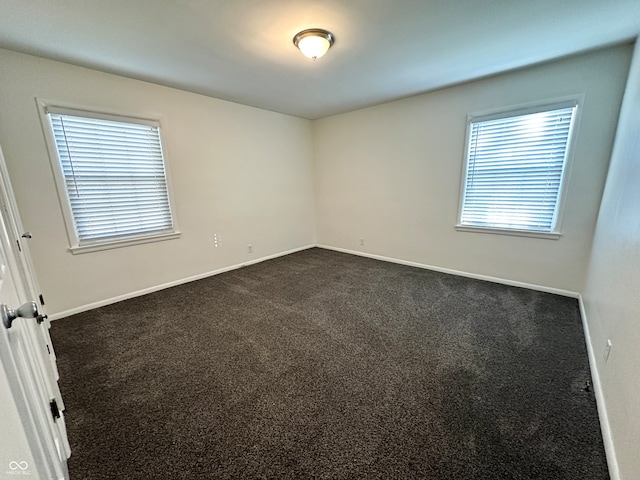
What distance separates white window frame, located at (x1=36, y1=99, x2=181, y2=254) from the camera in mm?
2523

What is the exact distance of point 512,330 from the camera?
2.37m

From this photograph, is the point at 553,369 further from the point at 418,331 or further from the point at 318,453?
the point at 318,453

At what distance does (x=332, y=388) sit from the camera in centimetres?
175

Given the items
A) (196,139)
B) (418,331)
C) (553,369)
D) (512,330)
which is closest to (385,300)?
(418,331)

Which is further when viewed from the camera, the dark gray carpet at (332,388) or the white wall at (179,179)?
the white wall at (179,179)

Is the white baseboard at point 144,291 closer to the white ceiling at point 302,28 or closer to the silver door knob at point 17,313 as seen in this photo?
the white ceiling at point 302,28

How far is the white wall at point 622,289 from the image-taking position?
3.80 feet

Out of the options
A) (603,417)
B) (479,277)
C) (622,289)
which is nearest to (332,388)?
(603,417)

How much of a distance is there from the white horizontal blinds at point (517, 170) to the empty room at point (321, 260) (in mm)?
23

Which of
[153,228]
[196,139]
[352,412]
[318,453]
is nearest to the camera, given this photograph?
[318,453]

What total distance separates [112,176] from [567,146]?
496 centimetres

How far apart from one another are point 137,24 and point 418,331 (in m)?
3.35

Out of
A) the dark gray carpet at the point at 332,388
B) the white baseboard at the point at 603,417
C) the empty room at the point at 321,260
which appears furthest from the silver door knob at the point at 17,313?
the white baseboard at the point at 603,417

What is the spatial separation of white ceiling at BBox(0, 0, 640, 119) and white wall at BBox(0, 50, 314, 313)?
0.25 meters
